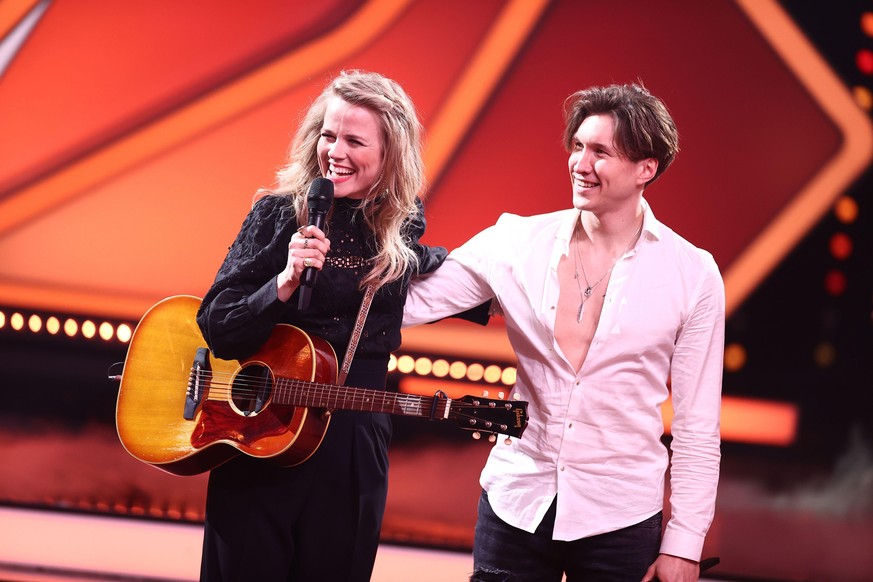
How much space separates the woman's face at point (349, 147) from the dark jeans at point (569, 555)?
0.94 meters

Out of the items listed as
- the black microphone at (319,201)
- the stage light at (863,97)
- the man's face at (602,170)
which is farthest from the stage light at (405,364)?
the stage light at (863,97)

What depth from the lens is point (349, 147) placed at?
2.15 meters

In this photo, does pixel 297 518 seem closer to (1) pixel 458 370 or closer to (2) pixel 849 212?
(1) pixel 458 370

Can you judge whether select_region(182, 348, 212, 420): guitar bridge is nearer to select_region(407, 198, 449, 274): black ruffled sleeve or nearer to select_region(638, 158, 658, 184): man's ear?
select_region(407, 198, 449, 274): black ruffled sleeve

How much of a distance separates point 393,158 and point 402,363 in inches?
72.3

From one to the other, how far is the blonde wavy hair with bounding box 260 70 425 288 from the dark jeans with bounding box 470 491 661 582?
2.36ft

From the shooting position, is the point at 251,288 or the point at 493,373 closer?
the point at 251,288

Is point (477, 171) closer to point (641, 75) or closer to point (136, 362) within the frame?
point (641, 75)

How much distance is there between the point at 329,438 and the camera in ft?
6.95

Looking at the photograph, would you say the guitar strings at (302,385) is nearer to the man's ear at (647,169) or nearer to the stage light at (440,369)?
the man's ear at (647,169)

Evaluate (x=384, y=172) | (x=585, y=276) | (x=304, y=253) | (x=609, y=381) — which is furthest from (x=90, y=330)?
(x=609, y=381)

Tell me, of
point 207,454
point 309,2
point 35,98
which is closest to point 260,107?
point 309,2

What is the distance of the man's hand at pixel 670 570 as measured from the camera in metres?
2.05

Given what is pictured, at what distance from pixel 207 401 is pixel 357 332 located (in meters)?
0.43
